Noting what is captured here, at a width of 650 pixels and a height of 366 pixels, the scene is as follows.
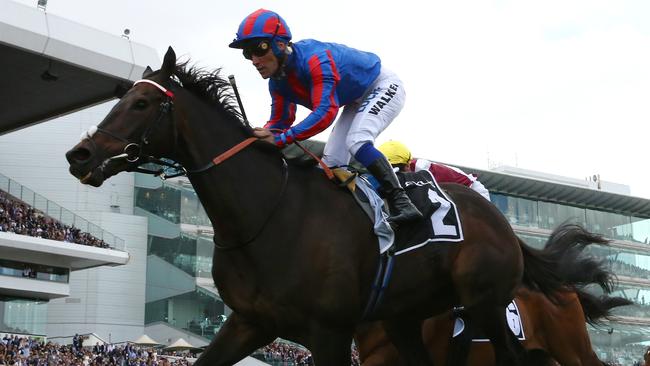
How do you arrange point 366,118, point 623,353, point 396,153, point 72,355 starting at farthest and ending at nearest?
point 623,353 < point 72,355 < point 396,153 < point 366,118

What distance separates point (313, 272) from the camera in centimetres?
478

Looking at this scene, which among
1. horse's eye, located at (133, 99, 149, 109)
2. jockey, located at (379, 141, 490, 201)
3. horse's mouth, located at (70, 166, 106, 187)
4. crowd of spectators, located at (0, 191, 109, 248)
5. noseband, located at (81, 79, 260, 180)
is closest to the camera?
horse's mouth, located at (70, 166, 106, 187)

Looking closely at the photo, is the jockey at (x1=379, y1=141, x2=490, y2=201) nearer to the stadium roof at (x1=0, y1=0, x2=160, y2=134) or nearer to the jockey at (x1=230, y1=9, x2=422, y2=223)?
the jockey at (x1=230, y1=9, x2=422, y2=223)

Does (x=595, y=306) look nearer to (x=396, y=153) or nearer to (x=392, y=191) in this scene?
(x=396, y=153)

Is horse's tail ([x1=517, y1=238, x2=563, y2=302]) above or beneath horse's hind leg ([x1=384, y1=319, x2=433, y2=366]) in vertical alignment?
above

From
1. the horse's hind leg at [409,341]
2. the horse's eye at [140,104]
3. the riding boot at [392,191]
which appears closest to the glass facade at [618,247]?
the horse's hind leg at [409,341]

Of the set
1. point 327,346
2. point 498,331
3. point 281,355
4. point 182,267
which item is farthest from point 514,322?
point 182,267

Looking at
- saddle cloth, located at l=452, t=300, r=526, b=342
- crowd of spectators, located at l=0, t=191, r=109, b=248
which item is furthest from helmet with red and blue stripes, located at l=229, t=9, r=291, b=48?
crowd of spectators, located at l=0, t=191, r=109, b=248

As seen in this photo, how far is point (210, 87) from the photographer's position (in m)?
5.20

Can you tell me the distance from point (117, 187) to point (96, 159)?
43.9 meters

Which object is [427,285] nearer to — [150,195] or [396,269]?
[396,269]

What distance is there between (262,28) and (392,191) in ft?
4.27

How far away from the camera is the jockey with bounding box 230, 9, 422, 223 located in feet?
16.8

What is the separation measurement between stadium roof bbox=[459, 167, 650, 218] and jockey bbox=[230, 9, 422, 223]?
44.8m
